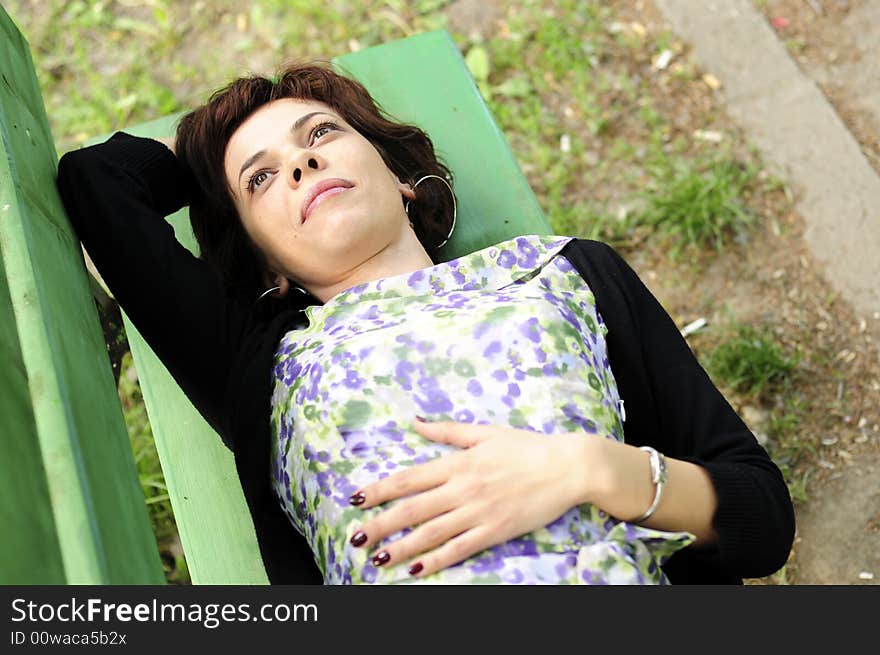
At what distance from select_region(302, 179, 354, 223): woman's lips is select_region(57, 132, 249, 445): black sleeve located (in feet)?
0.86

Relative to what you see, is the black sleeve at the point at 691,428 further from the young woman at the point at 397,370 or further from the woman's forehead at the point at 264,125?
the woman's forehead at the point at 264,125

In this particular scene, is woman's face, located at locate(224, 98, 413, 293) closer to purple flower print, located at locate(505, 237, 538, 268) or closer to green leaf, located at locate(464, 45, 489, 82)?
purple flower print, located at locate(505, 237, 538, 268)

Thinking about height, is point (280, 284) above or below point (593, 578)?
above

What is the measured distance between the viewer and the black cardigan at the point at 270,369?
2004mm

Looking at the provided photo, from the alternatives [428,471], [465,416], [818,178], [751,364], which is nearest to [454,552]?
[428,471]

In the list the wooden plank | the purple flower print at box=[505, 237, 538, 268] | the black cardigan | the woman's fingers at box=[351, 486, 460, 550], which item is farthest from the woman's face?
the woman's fingers at box=[351, 486, 460, 550]

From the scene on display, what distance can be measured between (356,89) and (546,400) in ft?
3.62

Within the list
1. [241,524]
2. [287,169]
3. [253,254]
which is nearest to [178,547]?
[241,524]

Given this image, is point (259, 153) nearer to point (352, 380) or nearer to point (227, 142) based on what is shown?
point (227, 142)

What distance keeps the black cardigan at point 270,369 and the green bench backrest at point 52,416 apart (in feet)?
0.34

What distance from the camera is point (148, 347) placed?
2.60 m

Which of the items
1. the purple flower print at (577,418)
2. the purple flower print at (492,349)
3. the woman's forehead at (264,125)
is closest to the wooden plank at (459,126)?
the woman's forehead at (264,125)

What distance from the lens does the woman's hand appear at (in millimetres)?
1733

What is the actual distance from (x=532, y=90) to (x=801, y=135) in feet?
3.46
